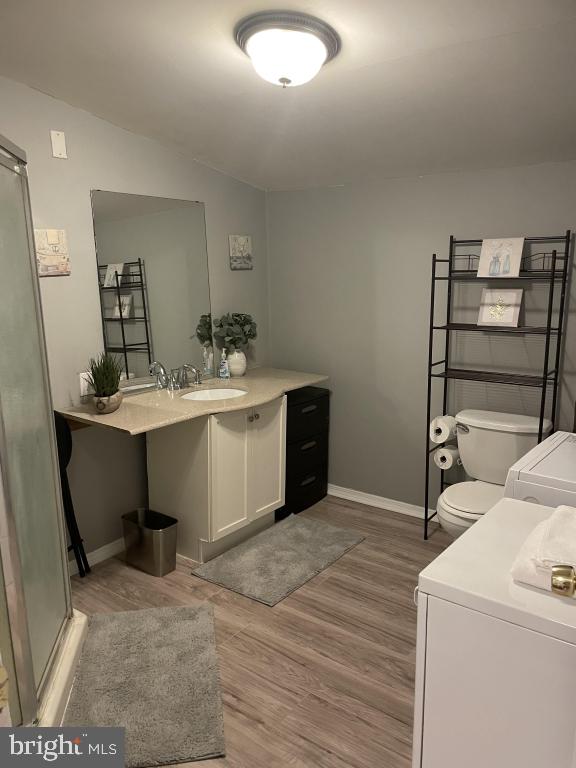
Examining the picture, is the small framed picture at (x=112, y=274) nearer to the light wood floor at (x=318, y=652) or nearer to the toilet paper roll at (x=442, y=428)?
the light wood floor at (x=318, y=652)

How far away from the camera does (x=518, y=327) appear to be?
9.46 ft

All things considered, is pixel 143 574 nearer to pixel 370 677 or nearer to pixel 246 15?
pixel 370 677

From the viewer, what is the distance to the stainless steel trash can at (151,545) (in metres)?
2.84

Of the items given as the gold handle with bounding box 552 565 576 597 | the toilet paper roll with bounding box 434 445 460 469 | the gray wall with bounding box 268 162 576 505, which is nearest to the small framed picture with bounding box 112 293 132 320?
the gray wall with bounding box 268 162 576 505

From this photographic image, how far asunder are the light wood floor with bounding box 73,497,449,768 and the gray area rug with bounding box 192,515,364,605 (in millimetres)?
56

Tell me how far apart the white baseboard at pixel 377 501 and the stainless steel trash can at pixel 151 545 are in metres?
1.28

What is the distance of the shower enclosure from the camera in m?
1.61

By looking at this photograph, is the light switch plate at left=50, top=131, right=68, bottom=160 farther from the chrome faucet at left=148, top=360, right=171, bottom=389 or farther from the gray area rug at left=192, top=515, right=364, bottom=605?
the gray area rug at left=192, top=515, right=364, bottom=605

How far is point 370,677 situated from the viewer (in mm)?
2146

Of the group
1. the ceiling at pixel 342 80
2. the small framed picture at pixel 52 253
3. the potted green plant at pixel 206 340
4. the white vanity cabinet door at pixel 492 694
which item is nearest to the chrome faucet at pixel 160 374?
the potted green plant at pixel 206 340

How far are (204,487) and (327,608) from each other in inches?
33.3

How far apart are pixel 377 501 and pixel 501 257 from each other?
5.70ft

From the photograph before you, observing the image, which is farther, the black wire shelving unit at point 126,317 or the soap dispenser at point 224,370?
the soap dispenser at point 224,370

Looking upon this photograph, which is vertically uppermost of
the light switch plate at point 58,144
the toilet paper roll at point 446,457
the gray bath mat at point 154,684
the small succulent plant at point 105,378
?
the light switch plate at point 58,144
